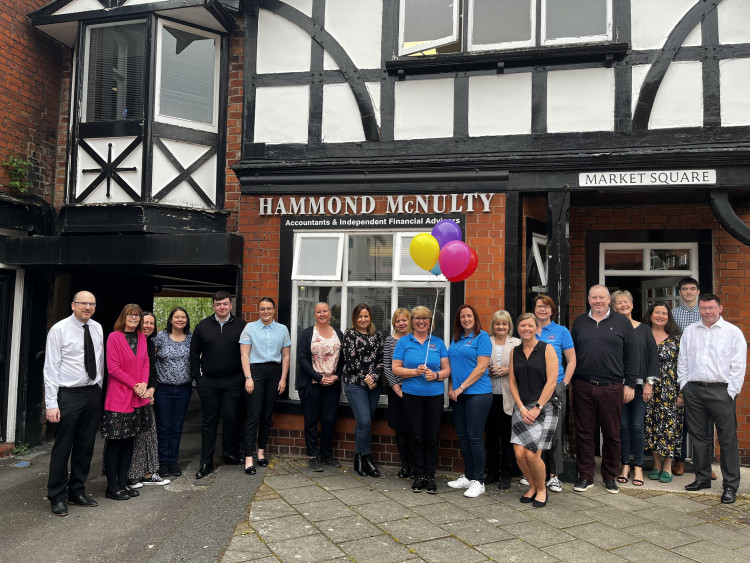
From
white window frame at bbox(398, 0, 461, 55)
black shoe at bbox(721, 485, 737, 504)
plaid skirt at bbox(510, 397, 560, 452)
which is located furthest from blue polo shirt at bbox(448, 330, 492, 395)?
white window frame at bbox(398, 0, 461, 55)

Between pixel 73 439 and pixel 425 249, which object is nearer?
pixel 73 439

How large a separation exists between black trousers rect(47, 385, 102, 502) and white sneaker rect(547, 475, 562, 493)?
13.3ft

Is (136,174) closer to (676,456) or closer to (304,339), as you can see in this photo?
(304,339)

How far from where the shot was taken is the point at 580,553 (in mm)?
3895

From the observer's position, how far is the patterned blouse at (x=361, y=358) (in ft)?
18.5

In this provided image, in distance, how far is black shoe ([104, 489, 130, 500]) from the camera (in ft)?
16.6

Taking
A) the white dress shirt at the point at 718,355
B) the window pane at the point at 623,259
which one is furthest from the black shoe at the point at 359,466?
the window pane at the point at 623,259

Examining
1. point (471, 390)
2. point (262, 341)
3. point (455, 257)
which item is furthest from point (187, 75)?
point (471, 390)

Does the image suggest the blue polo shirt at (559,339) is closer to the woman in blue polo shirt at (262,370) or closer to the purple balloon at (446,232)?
the purple balloon at (446,232)

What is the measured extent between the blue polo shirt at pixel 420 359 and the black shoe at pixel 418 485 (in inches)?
30.0

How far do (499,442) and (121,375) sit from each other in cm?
352

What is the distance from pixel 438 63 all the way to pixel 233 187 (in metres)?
2.87

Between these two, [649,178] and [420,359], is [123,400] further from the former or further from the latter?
[649,178]

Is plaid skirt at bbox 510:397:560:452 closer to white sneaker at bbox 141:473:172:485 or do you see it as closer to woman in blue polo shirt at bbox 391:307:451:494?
woman in blue polo shirt at bbox 391:307:451:494
